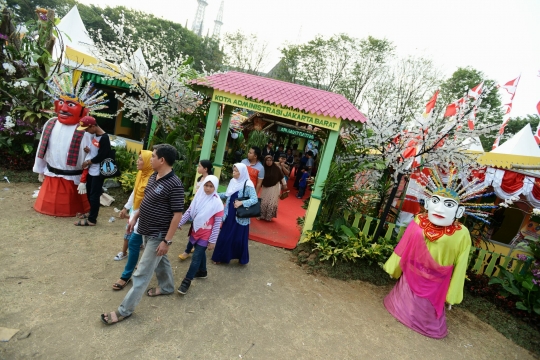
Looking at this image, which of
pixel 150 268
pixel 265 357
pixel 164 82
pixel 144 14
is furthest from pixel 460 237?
pixel 144 14

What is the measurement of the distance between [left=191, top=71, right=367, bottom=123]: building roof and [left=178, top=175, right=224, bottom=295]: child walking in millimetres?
2564

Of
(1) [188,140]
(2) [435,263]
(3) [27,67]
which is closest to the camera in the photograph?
(2) [435,263]

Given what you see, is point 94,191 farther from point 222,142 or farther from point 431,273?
point 431,273

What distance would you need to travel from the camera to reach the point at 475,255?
6008 mm

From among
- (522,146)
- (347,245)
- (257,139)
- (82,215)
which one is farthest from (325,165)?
(257,139)

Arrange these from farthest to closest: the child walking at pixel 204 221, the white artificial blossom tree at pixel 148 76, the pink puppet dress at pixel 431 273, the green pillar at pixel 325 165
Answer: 1. the white artificial blossom tree at pixel 148 76
2. the green pillar at pixel 325 165
3. the pink puppet dress at pixel 431 273
4. the child walking at pixel 204 221

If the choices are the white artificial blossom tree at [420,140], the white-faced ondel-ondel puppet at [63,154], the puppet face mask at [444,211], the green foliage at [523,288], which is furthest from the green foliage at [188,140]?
the green foliage at [523,288]

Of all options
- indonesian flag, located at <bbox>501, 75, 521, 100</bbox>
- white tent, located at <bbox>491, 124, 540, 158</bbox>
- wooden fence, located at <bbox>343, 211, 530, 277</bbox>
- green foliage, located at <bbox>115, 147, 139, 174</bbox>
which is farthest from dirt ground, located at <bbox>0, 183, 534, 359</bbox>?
indonesian flag, located at <bbox>501, 75, 521, 100</bbox>

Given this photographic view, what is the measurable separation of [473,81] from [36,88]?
860 inches

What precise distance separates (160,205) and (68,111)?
310cm

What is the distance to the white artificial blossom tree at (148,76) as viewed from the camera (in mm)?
5645

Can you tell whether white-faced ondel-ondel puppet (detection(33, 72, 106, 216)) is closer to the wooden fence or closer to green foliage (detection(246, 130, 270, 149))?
the wooden fence

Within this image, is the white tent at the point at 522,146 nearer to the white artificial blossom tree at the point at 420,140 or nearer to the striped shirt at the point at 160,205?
the white artificial blossom tree at the point at 420,140

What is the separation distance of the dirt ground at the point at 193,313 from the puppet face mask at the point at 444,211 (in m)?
1.52
